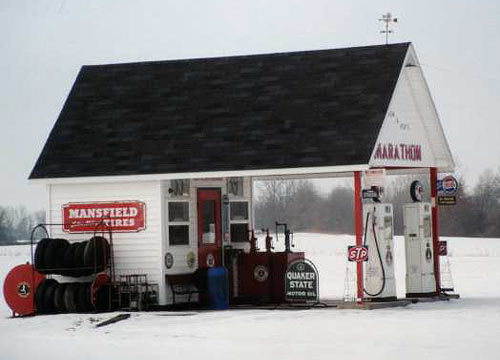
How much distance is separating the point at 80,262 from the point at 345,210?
43977 millimetres

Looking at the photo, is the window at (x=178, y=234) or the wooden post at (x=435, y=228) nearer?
the window at (x=178, y=234)

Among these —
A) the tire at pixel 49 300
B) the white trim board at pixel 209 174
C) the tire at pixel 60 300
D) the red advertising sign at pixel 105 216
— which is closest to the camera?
the white trim board at pixel 209 174

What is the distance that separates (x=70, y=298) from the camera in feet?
83.8

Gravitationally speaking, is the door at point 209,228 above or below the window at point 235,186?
below

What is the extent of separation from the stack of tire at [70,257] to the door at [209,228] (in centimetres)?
258

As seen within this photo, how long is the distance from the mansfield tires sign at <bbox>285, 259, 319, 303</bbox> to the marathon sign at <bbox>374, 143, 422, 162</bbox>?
2.64m

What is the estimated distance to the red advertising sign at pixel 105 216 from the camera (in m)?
26.2

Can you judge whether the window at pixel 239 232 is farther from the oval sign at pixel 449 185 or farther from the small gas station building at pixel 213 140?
the oval sign at pixel 449 185

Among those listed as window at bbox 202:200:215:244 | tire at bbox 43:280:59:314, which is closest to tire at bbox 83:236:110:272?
tire at bbox 43:280:59:314

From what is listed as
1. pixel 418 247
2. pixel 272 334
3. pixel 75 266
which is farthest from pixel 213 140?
pixel 272 334

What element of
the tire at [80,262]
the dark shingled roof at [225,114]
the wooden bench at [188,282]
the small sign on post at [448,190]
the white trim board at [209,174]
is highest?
the dark shingled roof at [225,114]

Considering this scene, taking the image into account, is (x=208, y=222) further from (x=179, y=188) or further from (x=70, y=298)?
(x=70, y=298)

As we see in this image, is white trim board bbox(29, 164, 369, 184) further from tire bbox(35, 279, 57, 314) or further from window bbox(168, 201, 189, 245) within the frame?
tire bbox(35, 279, 57, 314)

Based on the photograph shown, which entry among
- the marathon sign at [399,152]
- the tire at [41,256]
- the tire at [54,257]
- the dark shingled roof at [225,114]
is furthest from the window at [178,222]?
the marathon sign at [399,152]
